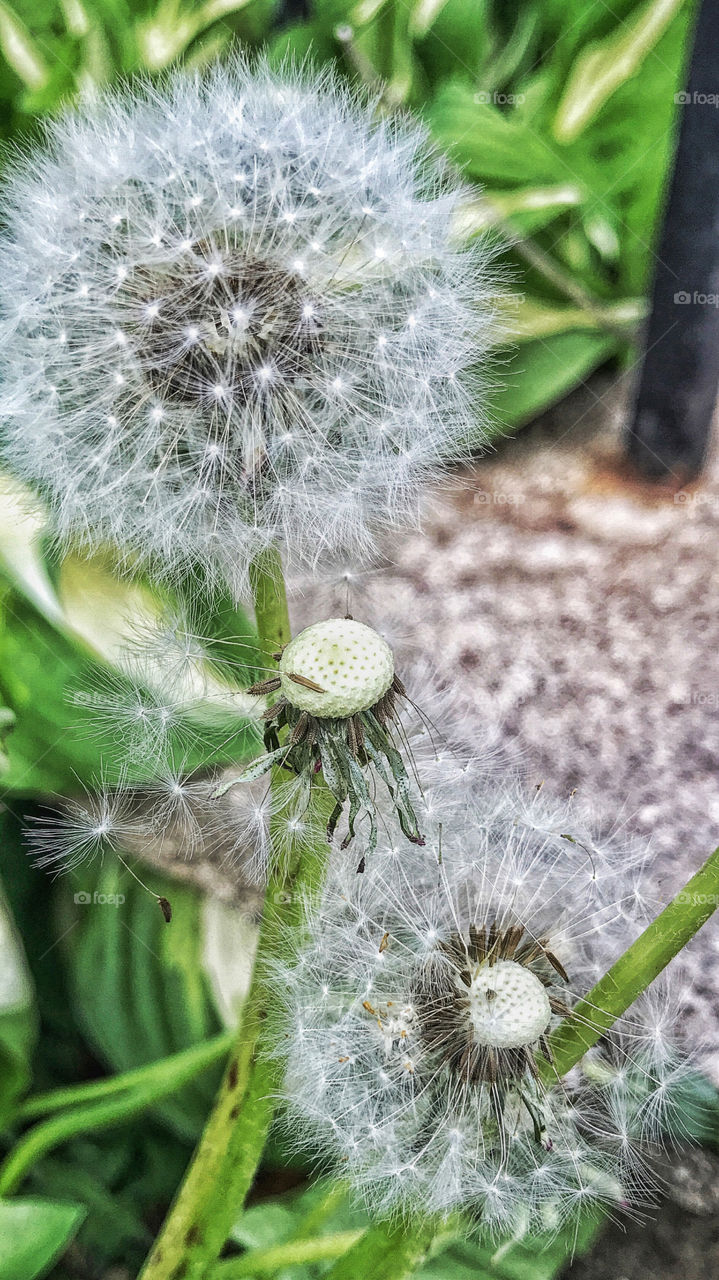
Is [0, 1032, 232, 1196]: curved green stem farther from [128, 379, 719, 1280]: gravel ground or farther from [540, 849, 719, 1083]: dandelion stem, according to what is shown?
[540, 849, 719, 1083]: dandelion stem

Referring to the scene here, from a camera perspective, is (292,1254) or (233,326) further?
(292,1254)

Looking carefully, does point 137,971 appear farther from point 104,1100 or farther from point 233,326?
point 233,326

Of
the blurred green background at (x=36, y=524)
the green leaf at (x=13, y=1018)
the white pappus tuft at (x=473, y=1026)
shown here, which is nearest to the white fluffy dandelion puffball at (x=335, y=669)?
the white pappus tuft at (x=473, y=1026)

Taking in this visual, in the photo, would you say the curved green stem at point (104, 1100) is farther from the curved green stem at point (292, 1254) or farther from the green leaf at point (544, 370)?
the green leaf at point (544, 370)

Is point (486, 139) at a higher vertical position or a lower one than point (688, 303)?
higher

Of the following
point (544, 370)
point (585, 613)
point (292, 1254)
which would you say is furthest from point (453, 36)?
point (292, 1254)

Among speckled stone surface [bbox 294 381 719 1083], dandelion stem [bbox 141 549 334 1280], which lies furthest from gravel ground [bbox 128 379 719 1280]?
dandelion stem [bbox 141 549 334 1280]
